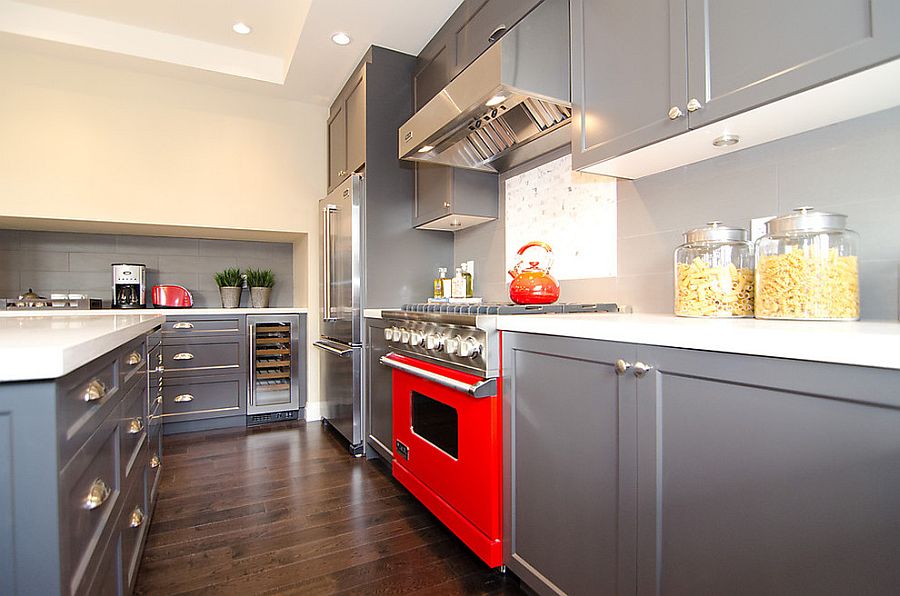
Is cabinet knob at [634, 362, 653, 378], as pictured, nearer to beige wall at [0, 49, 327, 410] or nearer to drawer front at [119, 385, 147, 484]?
drawer front at [119, 385, 147, 484]

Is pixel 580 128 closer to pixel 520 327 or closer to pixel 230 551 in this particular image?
pixel 520 327

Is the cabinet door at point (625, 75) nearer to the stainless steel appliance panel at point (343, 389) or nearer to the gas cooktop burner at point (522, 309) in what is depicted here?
the gas cooktop burner at point (522, 309)

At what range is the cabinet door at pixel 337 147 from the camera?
342 cm

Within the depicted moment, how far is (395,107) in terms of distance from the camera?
3059mm

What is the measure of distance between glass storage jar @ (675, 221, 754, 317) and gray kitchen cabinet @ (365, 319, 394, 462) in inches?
63.1

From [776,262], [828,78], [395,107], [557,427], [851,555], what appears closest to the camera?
[851,555]

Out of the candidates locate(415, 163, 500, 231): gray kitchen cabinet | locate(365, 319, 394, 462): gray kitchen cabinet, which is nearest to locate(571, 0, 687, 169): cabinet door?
locate(415, 163, 500, 231): gray kitchen cabinet

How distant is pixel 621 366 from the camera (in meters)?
1.15

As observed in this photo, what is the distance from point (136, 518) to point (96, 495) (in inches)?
26.1

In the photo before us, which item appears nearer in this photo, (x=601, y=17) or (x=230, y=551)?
(x=601, y=17)

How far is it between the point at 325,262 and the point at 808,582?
9.95ft

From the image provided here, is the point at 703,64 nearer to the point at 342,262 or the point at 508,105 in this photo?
the point at 508,105

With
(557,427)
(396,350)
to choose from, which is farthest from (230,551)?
(557,427)

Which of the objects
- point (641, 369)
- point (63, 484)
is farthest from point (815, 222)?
point (63, 484)
